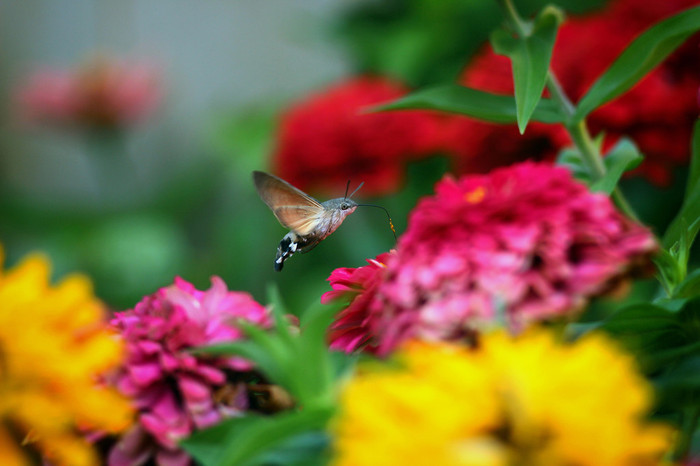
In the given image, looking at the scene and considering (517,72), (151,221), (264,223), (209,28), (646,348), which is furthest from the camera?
(209,28)

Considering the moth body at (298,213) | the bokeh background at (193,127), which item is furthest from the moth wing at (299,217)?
the bokeh background at (193,127)

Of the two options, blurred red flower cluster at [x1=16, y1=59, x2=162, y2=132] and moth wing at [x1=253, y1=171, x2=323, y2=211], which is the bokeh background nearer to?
blurred red flower cluster at [x1=16, y1=59, x2=162, y2=132]

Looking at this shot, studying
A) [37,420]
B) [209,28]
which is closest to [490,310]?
[37,420]

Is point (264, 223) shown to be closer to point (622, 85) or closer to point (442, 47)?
point (442, 47)

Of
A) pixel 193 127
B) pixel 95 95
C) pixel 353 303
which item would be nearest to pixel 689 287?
pixel 353 303

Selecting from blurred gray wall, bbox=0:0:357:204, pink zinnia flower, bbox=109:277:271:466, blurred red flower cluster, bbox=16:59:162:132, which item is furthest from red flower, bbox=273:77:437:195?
blurred gray wall, bbox=0:0:357:204

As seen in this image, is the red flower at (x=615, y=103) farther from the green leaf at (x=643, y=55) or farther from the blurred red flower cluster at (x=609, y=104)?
the green leaf at (x=643, y=55)
